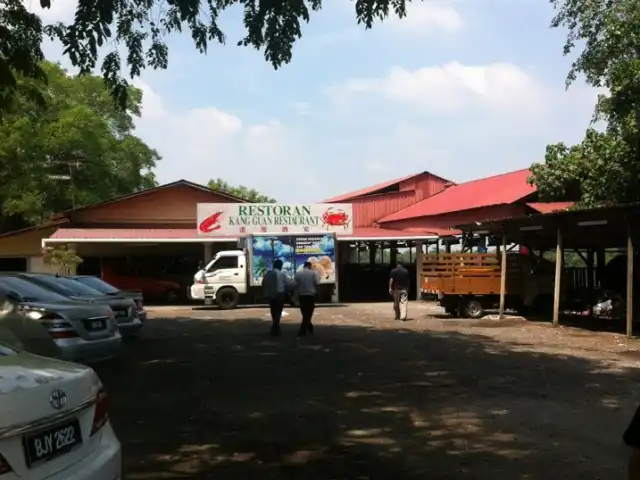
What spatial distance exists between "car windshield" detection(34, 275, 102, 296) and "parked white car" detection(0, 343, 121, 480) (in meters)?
8.76

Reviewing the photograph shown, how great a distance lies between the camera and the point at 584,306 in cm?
2162

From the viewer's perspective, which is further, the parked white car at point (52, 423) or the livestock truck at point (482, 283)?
the livestock truck at point (482, 283)

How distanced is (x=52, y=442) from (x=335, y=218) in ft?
84.6

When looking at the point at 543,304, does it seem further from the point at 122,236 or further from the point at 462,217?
the point at 122,236

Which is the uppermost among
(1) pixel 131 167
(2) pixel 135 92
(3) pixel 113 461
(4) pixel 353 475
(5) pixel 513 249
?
(2) pixel 135 92

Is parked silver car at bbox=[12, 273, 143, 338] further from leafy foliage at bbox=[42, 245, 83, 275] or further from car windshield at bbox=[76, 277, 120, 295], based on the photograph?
leafy foliage at bbox=[42, 245, 83, 275]

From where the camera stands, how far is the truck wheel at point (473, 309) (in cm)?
2183

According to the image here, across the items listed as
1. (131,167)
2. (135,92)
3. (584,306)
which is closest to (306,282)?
(584,306)

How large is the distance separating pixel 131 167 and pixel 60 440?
41.4m

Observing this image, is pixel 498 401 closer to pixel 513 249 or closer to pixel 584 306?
pixel 584 306

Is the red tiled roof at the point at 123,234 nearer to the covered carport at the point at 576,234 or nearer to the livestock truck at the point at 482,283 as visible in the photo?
the livestock truck at the point at 482,283

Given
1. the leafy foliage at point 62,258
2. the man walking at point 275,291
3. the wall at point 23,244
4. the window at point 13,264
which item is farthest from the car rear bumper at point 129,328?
the window at point 13,264

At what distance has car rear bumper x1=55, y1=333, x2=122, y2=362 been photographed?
933 cm

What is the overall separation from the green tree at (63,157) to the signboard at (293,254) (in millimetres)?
10702
